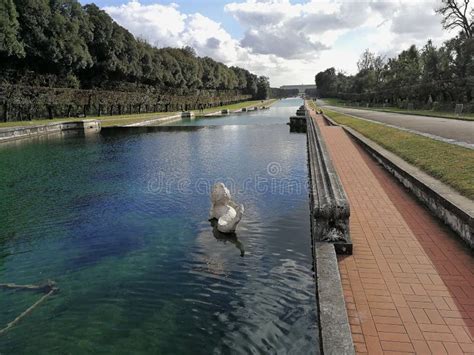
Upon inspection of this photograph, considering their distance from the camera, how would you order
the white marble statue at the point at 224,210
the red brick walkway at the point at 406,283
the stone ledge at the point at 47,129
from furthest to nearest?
the stone ledge at the point at 47,129, the white marble statue at the point at 224,210, the red brick walkway at the point at 406,283

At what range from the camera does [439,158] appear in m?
10.1

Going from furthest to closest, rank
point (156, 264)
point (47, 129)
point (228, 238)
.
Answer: point (47, 129) → point (228, 238) → point (156, 264)

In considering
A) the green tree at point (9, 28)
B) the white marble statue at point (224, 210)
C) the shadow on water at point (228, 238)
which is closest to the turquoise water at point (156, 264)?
the shadow on water at point (228, 238)

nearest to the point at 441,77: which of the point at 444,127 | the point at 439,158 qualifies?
the point at 444,127

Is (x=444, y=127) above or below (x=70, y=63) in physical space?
below

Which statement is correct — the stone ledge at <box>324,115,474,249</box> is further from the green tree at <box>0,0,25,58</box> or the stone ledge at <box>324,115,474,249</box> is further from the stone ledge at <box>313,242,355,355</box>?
the green tree at <box>0,0,25,58</box>

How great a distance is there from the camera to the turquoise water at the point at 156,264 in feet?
16.1

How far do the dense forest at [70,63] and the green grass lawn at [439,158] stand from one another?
29.1 meters

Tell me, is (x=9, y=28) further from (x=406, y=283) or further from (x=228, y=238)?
(x=406, y=283)

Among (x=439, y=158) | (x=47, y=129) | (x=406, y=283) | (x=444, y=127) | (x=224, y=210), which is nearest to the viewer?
(x=406, y=283)

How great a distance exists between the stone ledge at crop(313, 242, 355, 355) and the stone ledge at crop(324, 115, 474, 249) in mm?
2141

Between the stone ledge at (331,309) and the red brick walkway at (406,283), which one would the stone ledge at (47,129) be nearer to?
the red brick walkway at (406,283)

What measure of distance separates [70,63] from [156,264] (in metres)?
38.2

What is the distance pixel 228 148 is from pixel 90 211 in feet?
38.7
